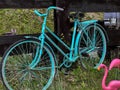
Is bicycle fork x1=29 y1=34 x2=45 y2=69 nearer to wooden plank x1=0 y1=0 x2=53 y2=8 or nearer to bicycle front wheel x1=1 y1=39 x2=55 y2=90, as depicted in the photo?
bicycle front wheel x1=1 y1=39 x2=55 y2=90

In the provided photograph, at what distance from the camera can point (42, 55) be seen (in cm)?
577

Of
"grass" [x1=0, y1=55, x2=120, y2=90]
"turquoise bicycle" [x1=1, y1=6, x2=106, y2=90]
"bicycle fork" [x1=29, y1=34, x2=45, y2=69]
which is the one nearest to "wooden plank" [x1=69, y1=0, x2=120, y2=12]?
"turquoise bicycle" [x1=1, y1=6, x2=106, y2=90]

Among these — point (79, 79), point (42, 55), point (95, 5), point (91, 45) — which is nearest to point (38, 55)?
point (42, 55)

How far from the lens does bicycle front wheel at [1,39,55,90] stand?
18.4 ft

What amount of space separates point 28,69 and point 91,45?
1.41 meters

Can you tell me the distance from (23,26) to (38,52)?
5.03 meters

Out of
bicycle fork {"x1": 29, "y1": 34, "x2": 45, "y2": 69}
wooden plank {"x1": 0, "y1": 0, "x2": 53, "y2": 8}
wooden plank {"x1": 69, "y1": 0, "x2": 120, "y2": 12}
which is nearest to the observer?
bicycle fork {"x1": 29, "y1": 34, "x2": 45, "y2": 69}

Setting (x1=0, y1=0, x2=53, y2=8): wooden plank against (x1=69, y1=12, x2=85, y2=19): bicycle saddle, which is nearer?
(x1=0, y1=0, x2=53, y2=8): wooden plank

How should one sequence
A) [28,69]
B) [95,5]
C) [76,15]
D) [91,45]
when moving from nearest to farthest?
[28,69], [76,15], [91,45], [95,5]

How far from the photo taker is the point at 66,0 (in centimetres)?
638

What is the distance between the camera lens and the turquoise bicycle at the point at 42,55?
5.54m

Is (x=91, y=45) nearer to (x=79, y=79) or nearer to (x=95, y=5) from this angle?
(x=79, y=79)

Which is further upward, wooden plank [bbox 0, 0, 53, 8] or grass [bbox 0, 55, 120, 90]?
wooden plank [bbox 0, 0, 53, 8]

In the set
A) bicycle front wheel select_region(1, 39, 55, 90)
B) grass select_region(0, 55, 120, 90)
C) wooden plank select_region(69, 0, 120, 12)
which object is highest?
wooden plank select_region(69, 0, 120, 12)
